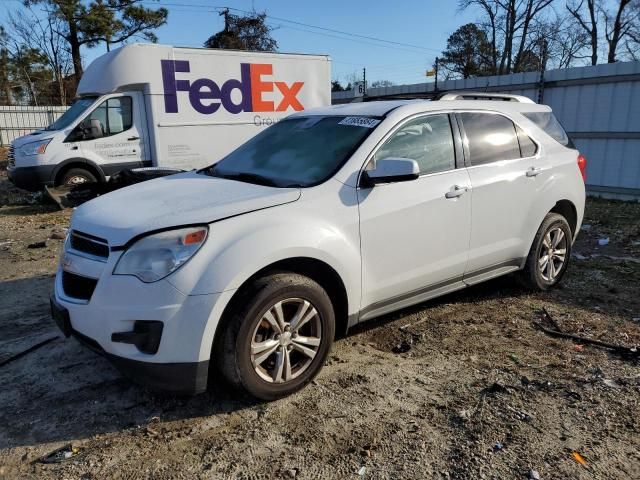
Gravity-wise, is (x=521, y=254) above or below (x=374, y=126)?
below

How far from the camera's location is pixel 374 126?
12.1ft

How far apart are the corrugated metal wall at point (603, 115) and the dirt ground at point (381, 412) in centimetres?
760

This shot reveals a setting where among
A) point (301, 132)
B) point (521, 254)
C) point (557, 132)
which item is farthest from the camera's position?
point (557, 132)

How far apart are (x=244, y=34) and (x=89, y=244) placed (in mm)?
37849

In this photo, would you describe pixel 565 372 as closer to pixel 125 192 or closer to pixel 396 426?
pixel 396 426

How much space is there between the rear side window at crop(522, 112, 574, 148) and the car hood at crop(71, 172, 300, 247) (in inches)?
112

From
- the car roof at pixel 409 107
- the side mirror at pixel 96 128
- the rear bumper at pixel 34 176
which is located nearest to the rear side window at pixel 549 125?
the car roof at pixel 409 107

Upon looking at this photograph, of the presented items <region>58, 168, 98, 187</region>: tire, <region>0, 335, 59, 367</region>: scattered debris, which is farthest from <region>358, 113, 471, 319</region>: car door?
<region>58, 168, 98, 187</region>: tire

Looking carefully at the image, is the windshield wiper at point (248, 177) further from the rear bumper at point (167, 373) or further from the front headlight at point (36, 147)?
the front headlight at point (36, 147)

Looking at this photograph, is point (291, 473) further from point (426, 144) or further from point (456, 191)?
point (426, 144)

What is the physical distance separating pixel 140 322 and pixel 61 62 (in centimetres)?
3402

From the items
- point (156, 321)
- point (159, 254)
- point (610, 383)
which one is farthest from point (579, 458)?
point (159, 254)

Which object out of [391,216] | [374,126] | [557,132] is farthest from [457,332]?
[557,132]

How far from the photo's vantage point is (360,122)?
3809 mm
